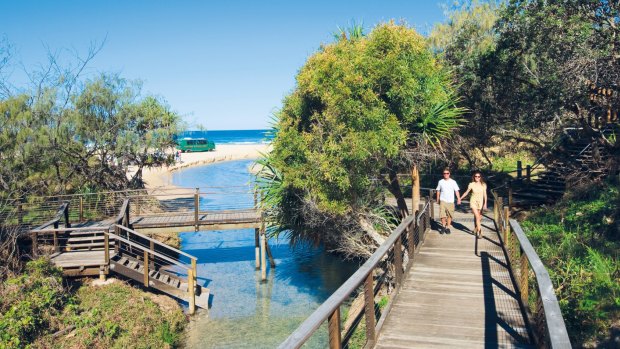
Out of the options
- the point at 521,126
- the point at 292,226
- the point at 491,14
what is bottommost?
the point at 292,226

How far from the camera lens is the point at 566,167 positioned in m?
16.8

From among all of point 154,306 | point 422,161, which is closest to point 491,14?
point 422,161

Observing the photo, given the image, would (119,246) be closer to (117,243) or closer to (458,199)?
(117,243)

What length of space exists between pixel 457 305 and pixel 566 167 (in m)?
12.3

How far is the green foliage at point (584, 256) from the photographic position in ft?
25.7

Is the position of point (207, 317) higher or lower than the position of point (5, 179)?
lower

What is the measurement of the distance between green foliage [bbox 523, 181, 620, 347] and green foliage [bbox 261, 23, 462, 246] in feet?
14.0

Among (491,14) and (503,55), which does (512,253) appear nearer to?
(503,55)

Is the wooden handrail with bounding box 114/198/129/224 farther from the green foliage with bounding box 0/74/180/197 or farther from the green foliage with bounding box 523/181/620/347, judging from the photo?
the green foliage with bounding box 523/181/620/347

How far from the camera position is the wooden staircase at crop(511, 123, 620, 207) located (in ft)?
51.4

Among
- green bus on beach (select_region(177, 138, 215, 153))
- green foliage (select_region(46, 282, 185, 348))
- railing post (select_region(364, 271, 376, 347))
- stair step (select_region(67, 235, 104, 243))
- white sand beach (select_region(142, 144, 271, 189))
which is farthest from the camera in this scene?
green bus on beach (select_region(177, 138, 215, 153))

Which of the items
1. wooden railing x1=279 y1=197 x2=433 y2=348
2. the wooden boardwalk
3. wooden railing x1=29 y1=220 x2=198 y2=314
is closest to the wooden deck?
wooden railing x1=29 y1=220 x2=198 y2=314

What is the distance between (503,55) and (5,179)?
65.6 ft

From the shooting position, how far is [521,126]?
1889cm
